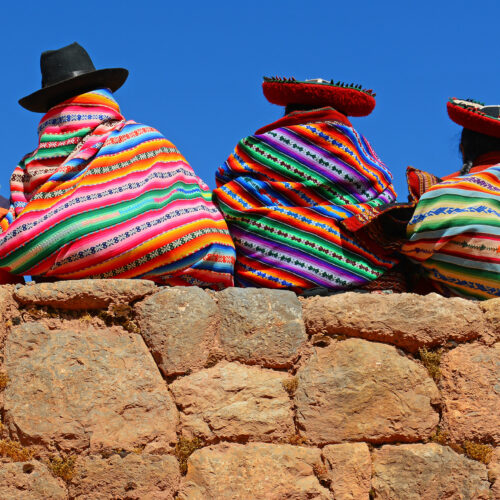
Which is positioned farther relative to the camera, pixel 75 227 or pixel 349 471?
pixel 75 227

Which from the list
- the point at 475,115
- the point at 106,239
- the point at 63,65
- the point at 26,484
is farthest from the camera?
the point at 475,115

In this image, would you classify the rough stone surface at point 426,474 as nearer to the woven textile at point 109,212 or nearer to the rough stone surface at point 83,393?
the rough stone surface at point 83,393

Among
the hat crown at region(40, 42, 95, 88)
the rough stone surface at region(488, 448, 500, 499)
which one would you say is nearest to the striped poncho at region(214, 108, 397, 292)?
the hat crown at region(40, 42, 95, 88)

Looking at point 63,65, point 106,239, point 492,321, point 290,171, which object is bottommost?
point 492,321

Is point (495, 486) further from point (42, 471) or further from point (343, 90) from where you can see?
point (343, 90)

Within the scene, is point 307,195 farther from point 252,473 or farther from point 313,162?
point 252,473

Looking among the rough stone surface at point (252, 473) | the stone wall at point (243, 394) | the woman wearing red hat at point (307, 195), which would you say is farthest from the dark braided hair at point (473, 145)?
the rough stone surface at point (252, 473)

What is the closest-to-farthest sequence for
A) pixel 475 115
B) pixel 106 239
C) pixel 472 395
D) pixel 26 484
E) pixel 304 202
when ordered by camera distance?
pixel 26 484 < pixel 472 395 < pixel 106 239 < pixel 304 202 < pixel 475 115

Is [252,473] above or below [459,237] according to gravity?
below

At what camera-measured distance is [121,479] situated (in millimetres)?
2736

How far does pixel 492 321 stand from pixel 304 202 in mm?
939

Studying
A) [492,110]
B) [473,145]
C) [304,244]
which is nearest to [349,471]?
[304,244]

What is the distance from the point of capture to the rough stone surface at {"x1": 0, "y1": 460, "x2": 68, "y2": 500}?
2.70 metres

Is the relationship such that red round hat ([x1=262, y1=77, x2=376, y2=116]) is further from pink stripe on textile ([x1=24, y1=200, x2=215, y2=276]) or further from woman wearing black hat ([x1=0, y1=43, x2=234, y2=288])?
pink stripe on textile ([x1=24, y1=200, x2=215, y2=276])
